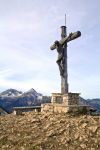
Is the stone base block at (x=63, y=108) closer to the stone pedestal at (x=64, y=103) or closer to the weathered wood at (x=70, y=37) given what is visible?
the stone pedestal at (x=64, y=103)

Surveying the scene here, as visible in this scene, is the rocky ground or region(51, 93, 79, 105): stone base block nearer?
the rocky ground

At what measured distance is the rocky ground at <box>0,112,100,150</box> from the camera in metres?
15.8

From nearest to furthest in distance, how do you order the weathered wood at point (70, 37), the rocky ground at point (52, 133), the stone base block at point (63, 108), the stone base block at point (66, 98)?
1. the rocky ground at point (52, 133)
2. the stone base block at point (63, 108)
3. the weathered wood at point (70, 37)
4. the stone base block at point (66, 98)

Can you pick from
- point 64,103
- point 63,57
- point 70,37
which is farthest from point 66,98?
point 70,37

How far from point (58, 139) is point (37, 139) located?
1225mm

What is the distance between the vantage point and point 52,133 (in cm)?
1725

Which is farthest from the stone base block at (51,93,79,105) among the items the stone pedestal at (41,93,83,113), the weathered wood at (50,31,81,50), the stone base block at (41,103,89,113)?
the weathered wood at (50,31,81,50)

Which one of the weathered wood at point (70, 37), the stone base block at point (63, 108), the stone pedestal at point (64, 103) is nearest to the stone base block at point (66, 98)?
the stone pedestal at point (64, 103)

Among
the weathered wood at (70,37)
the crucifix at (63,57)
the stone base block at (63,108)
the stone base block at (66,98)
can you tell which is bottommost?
the stone base block at (63,108)

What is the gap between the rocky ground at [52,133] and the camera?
1576 cm

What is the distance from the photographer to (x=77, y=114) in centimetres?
2183

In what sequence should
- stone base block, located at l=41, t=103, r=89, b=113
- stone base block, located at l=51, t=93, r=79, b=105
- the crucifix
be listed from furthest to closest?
the crucifix, stone base block, located at l=51, t=93, r=79, b=105, stone base block, located at l=41, t=103, r=89, b=113

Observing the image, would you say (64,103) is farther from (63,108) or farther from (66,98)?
(63,108)

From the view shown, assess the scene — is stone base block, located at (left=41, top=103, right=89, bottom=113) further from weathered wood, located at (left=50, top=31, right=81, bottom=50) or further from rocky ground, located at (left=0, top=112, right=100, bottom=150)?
weathered wood, located at (left=50, top=31, right=81, bottom=50)
